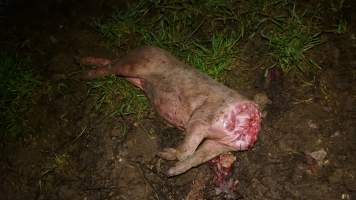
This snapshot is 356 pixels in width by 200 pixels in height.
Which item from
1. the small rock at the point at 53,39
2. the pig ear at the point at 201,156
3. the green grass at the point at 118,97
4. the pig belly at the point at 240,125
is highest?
the pig belly at the point at 240,125

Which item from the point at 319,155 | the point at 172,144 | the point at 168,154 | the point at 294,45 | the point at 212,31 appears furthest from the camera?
the point at 212,31

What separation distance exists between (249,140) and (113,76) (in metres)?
1.84

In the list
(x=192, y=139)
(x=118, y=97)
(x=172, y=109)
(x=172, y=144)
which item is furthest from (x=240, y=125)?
(x=118, y=97)

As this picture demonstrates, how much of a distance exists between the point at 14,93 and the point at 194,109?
238 cm

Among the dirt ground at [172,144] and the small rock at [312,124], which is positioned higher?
the small rock at [312,124]

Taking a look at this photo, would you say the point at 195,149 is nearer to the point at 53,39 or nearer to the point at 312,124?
the point at 312,124

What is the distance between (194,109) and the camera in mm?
3570

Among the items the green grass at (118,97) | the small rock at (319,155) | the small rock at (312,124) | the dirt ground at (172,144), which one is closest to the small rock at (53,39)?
the dirt ground at (172,144)

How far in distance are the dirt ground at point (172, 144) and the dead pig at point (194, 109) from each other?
427 millimetres

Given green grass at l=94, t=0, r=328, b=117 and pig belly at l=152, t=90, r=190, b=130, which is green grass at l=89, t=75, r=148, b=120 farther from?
pig belly at l=152, t=90, r=190, b=130

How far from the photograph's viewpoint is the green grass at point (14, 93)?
4387 millimetres

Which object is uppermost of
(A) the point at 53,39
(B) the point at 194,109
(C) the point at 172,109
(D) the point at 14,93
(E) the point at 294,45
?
(E) the point at 294,45

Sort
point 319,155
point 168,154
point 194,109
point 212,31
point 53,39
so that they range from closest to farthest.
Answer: point 194,109 < point 168,154 < point 319,155 < point 212,31 < point 53,39

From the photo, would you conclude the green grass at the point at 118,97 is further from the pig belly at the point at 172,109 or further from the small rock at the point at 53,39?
the small rock at the point at 53,39
